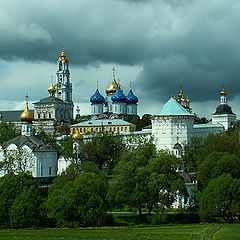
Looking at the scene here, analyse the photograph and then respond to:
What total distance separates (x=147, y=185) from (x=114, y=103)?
61.5 m

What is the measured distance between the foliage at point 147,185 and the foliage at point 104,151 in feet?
52.3

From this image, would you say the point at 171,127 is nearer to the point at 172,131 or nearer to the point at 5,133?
the point at 172,131

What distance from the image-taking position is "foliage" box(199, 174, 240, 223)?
95.5 ft

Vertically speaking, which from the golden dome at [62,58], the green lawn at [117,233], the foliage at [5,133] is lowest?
the green lawn at [117,233]

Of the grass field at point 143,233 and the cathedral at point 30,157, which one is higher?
the cathedral at point 30,157

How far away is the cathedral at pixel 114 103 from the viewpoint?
91625 mm

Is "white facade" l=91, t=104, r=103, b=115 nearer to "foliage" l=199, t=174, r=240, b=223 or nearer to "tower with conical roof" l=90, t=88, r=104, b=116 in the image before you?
"tower with conical roof" l=90, t=88, r=104, b=116

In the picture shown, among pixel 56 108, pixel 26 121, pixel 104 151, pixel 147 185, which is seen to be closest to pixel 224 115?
pixel 56 108

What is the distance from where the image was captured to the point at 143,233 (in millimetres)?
25750

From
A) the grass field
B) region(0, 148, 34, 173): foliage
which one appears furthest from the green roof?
the grass field

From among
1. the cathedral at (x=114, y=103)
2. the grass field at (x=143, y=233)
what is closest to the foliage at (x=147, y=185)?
the grass field at (x=143, y=233)

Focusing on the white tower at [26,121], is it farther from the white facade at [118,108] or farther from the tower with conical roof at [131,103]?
the tower with conical roof at [131,103]

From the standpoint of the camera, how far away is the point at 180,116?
182ft

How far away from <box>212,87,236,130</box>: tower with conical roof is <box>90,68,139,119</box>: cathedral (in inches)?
689
